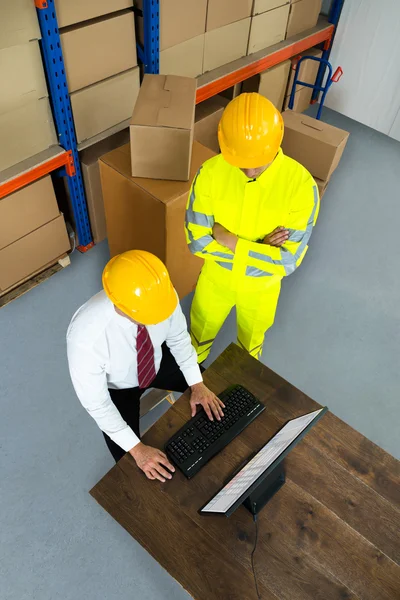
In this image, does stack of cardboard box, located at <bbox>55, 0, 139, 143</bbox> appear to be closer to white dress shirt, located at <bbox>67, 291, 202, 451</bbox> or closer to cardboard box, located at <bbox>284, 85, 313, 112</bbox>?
white dress shirt, located at <bbox>67, 291, 202, 451</bbox>

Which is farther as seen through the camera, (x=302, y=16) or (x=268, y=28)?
(x=302, y=16)

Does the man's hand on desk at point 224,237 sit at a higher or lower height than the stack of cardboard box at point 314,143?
higher

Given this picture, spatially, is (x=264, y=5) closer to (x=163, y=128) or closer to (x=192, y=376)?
(x=163, y=128)

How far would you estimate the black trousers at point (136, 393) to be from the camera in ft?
6.46

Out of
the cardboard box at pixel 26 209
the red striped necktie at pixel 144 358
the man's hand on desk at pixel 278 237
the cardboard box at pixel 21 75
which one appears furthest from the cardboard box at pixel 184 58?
the red striped necktie at pixel 144 358

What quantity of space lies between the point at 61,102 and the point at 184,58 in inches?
40.5

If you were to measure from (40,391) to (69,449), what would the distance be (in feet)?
1.38

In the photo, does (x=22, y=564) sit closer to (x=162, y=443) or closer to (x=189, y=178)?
(x=162, y=443)

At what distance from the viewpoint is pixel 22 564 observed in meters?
2.08

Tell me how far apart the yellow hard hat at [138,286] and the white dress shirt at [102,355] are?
17cm

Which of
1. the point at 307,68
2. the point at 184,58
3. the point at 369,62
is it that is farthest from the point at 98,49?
the point at 369,62

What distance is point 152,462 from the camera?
1.59m

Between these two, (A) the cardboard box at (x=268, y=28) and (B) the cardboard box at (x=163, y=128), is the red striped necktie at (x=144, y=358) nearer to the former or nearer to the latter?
(B) the cardboard box at (x=163, y=128)

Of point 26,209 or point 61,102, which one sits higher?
point 61,102
